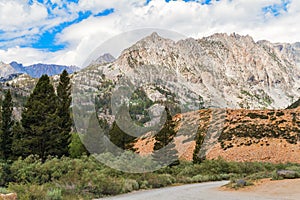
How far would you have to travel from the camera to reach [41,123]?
43.4 m

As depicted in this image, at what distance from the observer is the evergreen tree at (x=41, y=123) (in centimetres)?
4303

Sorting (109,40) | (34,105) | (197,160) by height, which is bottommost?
(197,160)

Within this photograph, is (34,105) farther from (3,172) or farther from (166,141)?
(166,141)

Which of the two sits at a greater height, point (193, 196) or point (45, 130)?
point (45, 130)

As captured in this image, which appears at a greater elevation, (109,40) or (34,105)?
(109,40)

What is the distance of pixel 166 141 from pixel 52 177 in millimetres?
19858

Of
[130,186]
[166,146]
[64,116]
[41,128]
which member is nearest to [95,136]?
[64,116]

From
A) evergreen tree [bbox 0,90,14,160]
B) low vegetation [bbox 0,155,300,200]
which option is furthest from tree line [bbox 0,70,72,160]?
low vegetation [bbox 0,155,300,200]

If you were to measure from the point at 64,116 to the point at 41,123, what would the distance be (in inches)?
206

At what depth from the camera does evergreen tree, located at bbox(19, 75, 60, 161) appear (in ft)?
141

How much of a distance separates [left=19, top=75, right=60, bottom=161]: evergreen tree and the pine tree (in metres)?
0.97

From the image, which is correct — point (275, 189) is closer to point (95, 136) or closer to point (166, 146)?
point (166, 146)

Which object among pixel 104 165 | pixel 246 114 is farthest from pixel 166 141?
pixel 246 114

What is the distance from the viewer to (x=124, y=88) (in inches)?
1463
